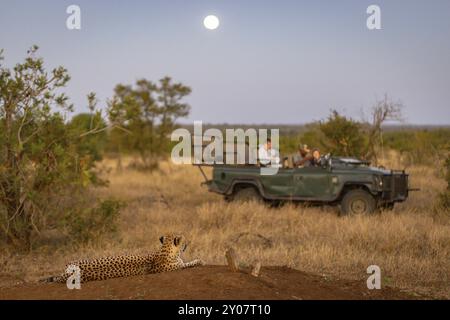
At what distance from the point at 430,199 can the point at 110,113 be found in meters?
9.39

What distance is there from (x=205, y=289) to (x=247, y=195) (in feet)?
32.0

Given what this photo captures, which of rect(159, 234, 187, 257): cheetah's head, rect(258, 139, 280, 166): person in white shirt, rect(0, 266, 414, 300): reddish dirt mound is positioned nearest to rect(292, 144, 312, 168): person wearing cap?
rect(258, 139, 280, 166): person in white shirt

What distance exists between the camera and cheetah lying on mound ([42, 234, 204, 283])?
6.86m

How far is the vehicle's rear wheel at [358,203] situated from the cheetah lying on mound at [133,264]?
7.71 m

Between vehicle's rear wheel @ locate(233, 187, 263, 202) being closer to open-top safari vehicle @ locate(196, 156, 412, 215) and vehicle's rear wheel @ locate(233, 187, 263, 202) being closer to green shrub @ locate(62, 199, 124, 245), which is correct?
open-top safari vehicle @ locate(196, 156, 412, 215)

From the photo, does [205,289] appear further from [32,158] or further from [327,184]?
[327,184]

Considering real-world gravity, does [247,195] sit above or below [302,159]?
below

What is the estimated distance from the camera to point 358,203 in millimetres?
14281

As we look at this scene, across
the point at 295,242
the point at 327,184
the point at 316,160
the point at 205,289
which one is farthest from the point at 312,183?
the point at 205,289

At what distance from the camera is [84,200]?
11359 millimetres

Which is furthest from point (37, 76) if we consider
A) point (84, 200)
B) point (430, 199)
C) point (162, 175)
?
point (162, 175)

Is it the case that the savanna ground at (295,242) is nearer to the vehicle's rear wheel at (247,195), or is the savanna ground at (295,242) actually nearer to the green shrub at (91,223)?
the green shrub at (91,223)

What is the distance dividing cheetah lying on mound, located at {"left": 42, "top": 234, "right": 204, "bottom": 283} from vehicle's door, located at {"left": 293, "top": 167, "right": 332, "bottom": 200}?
7764 millimetres
